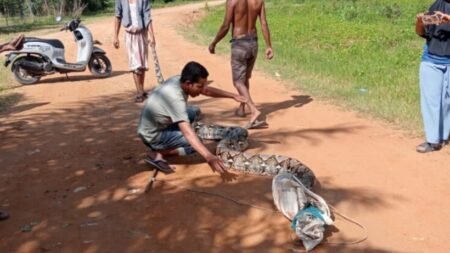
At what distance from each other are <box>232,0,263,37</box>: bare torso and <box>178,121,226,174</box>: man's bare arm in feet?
8.92

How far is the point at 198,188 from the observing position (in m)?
5.31

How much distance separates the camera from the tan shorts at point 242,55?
7512 mm

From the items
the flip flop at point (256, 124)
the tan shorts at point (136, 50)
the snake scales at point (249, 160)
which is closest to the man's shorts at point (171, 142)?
the snake scales at point (249, 160)

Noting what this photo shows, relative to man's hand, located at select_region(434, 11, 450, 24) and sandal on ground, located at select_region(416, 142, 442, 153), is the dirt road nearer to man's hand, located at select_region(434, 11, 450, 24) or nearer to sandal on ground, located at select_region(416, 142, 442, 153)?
sandal on ground, located at select_region(416, 142, 442, 153)

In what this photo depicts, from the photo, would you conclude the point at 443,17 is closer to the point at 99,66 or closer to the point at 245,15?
the point at 245,15

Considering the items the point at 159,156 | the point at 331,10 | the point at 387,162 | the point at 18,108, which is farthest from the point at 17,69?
the point at 331,10

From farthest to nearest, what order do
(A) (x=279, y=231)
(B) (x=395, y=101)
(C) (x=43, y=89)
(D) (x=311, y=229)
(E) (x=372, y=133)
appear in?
(C) (x=43, y=89) → (B) (x=395, y=101) → (E) (x=372, y=133) → (A) (x=279, y=231) → (D) (x=311, y=229)

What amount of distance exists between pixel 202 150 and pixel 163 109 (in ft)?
2.82

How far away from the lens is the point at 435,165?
5.85 metres

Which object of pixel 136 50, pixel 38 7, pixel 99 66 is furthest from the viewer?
pixel 38 7

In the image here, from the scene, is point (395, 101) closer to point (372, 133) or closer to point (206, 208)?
point (372, 133)

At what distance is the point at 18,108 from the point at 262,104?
14.0ft

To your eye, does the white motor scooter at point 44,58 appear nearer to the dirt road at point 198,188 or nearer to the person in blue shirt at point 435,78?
the dirt road at point 198,188

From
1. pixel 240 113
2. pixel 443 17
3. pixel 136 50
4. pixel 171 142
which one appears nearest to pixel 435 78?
pixel 443 17
